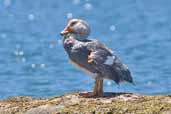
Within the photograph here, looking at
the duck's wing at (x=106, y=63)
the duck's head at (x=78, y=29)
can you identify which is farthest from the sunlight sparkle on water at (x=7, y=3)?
the duck's wing at (x=106, y=63)

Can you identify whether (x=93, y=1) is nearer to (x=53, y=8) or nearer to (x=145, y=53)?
(x=53, y=8)

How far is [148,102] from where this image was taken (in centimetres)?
905

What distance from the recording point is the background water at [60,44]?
1772 cm

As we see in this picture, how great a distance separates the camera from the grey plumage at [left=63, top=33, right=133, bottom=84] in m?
9.63

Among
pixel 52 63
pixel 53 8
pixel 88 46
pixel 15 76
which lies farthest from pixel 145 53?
pixel 88 46

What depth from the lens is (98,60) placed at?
9750 mm

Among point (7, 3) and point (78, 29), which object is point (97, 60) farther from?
point (7, 3)

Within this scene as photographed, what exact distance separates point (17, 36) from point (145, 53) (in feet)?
14.6

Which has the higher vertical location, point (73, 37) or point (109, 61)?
point (73, 37)

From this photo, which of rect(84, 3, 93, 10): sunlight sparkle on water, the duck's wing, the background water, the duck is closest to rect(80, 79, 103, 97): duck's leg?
the duck

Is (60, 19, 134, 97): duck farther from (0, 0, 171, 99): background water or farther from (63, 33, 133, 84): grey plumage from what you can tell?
(0, 0, 171, 99): background water

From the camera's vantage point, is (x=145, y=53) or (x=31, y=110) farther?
(x=145, y=53)

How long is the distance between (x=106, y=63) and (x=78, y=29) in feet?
2.29

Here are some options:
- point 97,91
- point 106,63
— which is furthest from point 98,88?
point 106,63
